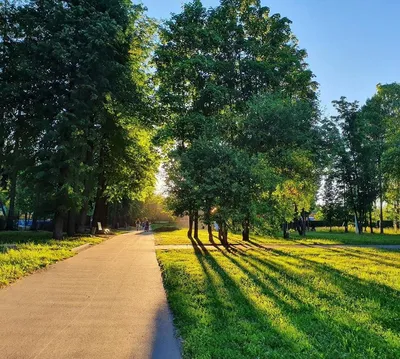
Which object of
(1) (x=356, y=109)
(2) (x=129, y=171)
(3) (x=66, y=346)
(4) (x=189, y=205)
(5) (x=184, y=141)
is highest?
(1) (x=356, y=109)

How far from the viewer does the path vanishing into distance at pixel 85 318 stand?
14.0 ft

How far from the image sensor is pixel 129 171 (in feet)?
94.7

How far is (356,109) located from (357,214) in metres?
14.3

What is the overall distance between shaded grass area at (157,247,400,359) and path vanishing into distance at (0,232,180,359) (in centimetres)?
39

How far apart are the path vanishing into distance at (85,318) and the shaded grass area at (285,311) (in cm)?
39

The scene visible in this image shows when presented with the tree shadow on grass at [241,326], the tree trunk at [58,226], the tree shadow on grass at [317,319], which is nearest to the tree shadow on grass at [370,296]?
the tree shadow on grass at [317,319]

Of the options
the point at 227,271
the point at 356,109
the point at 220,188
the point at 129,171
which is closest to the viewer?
the point at 227,271

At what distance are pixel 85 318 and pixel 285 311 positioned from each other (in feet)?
10.2

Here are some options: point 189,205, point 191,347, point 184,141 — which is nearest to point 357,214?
point 184,141

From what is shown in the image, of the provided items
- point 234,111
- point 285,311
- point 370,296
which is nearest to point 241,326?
point 285,311

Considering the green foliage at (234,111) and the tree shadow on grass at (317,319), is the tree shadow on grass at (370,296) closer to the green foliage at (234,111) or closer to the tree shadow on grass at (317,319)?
the tree shadow on grass at (317,319)

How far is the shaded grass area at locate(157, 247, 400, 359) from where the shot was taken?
438 cm

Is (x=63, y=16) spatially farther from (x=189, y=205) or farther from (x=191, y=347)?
(x=191, y=347)

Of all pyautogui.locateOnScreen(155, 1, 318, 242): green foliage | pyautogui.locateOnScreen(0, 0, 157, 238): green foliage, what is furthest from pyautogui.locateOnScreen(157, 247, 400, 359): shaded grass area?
pyautogui.locateOnScreen(0, 0, 157, 238): green foliage
